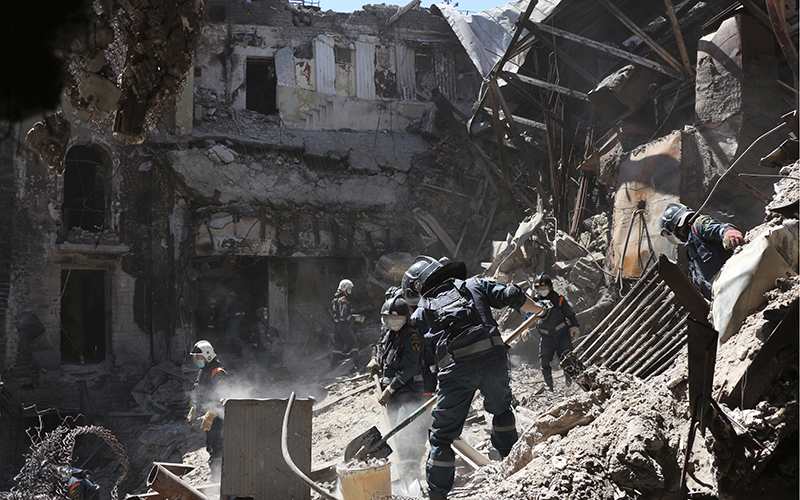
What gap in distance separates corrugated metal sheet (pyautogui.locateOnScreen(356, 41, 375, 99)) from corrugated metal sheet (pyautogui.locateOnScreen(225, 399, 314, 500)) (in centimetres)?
1240

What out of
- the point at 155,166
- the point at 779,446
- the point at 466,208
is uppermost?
the point at 155,166

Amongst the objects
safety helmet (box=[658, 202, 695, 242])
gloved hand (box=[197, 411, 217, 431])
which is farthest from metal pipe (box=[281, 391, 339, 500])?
safety helmet (box=[658, 202, 695, 242])

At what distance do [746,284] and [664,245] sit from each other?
4913mm

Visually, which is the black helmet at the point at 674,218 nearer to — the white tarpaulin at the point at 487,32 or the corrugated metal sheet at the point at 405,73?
the white tarpaulin at the point at 487,32

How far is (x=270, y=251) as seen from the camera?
1235 cm

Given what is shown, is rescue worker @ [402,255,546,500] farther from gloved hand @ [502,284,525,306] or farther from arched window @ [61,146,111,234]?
arched window @ [61,146,111,234]

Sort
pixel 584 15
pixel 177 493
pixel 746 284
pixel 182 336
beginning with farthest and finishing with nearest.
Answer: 1. pixel 182 336
2. pixel 584 15
3. pixel 177 493
4. pixel 746 284

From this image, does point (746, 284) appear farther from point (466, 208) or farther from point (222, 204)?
point (222, 204)

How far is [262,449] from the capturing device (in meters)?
3.28

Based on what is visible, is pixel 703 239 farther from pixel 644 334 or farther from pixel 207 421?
pixel 207 421

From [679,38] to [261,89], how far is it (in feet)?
36.2

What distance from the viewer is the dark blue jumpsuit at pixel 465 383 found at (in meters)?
3.66

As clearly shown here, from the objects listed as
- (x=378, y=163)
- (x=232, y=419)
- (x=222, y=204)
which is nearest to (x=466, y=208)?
(x=378, y=163)

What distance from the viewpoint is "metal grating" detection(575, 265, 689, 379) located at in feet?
10.1
